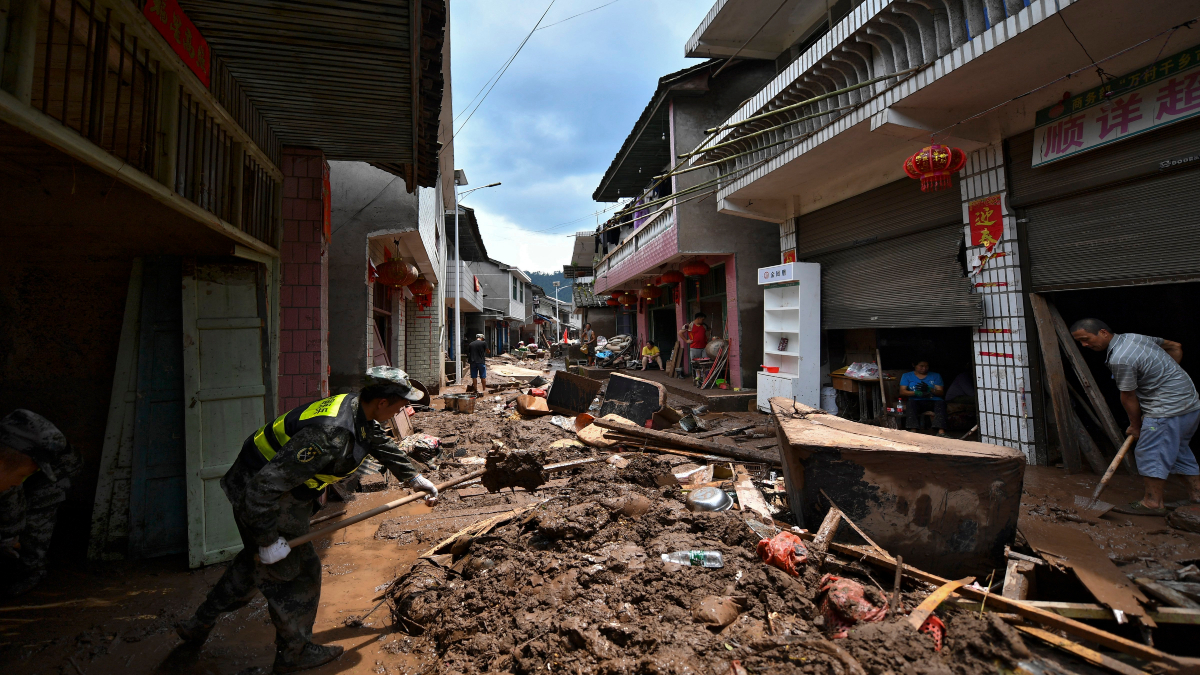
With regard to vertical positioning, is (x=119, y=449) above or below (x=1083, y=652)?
above

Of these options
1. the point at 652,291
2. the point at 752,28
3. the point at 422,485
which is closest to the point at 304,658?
the point at 422,485

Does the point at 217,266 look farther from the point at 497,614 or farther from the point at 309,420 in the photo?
the point at 497,614

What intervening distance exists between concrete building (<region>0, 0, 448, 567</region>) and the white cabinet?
629cm

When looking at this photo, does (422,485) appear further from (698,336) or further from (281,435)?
(698,336)

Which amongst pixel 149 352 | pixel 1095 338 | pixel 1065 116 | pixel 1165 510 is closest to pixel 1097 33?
pixel 1065 116

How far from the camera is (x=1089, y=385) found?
4.79 metres

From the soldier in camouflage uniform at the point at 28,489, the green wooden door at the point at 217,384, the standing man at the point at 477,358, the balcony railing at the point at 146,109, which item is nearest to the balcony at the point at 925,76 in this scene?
the balcony railing at the point at 146,109

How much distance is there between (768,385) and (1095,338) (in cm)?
463

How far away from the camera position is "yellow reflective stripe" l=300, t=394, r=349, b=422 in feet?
8.54

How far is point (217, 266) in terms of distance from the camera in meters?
4.03

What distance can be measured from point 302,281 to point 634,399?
433cm

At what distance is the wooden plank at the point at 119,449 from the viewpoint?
367cm

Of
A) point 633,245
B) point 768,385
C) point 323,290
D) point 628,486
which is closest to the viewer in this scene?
point 628,486

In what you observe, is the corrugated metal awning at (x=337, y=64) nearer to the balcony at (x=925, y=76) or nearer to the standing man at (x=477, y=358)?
the balcony at (x=925, y=76)
